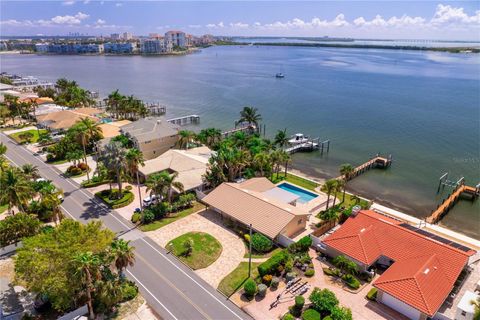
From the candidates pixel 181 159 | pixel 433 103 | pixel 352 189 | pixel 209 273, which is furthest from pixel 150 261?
pixel 433 103

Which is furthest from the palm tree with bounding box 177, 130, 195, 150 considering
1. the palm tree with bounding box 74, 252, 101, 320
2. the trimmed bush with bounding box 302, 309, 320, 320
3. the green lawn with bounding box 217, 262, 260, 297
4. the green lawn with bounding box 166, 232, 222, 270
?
the trimmed bush with bounding box 302, 309, 320, 320

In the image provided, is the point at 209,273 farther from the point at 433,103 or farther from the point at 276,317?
the point at 433,103

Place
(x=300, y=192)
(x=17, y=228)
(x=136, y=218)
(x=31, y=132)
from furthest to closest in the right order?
(x=31, y=132) < (x=300, y=192) < (x=136, y=218) < (x=17, y=228)

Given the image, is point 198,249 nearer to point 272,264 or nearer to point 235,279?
point 235,279

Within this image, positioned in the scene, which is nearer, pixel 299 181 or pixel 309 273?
pixel 309 273

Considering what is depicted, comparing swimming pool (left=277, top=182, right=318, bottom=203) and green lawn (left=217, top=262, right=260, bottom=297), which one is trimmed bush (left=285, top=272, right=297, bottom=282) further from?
swimming pool (left=277, top=182, right=318, bottom=203)

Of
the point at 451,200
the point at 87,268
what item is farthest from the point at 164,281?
the point at 451,200

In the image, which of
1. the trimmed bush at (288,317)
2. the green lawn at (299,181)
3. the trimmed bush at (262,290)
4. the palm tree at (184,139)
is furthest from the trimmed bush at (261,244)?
the palm tree at (184,139)
